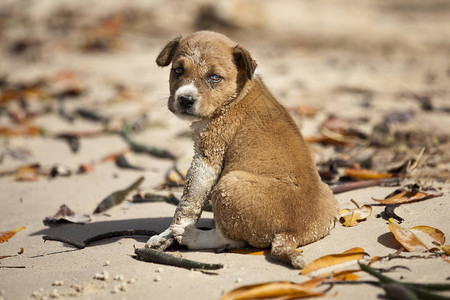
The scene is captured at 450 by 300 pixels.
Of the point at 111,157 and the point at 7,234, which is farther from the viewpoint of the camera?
the point at 111,157

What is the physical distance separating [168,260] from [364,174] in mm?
2625

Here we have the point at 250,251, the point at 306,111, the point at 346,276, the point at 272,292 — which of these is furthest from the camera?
the point at 306,111

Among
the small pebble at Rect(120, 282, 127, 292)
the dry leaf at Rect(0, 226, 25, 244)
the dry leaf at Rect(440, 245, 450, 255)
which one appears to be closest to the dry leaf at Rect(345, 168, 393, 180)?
the dry leaf at Rect(440, 245, 450, 255)

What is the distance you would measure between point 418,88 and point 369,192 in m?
4.89

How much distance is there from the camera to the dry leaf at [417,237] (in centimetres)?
397

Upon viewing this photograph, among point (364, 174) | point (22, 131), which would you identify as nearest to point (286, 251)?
point (364, 174)

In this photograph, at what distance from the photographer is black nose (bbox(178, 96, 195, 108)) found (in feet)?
14.8

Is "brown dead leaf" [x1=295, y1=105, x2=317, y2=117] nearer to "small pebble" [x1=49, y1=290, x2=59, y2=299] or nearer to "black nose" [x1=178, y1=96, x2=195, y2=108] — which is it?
"black nose" [x1=178, y1=96, x2=195, y2=108]

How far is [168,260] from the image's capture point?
4023mm

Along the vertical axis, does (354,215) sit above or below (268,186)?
below

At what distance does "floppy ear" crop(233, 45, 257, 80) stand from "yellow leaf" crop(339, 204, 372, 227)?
1.52m

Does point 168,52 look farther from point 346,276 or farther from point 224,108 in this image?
point 346,276

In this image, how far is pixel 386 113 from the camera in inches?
327

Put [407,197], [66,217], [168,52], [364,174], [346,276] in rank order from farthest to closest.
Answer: [364,174], [66,217], [168,52], [407,197], [346,276]
